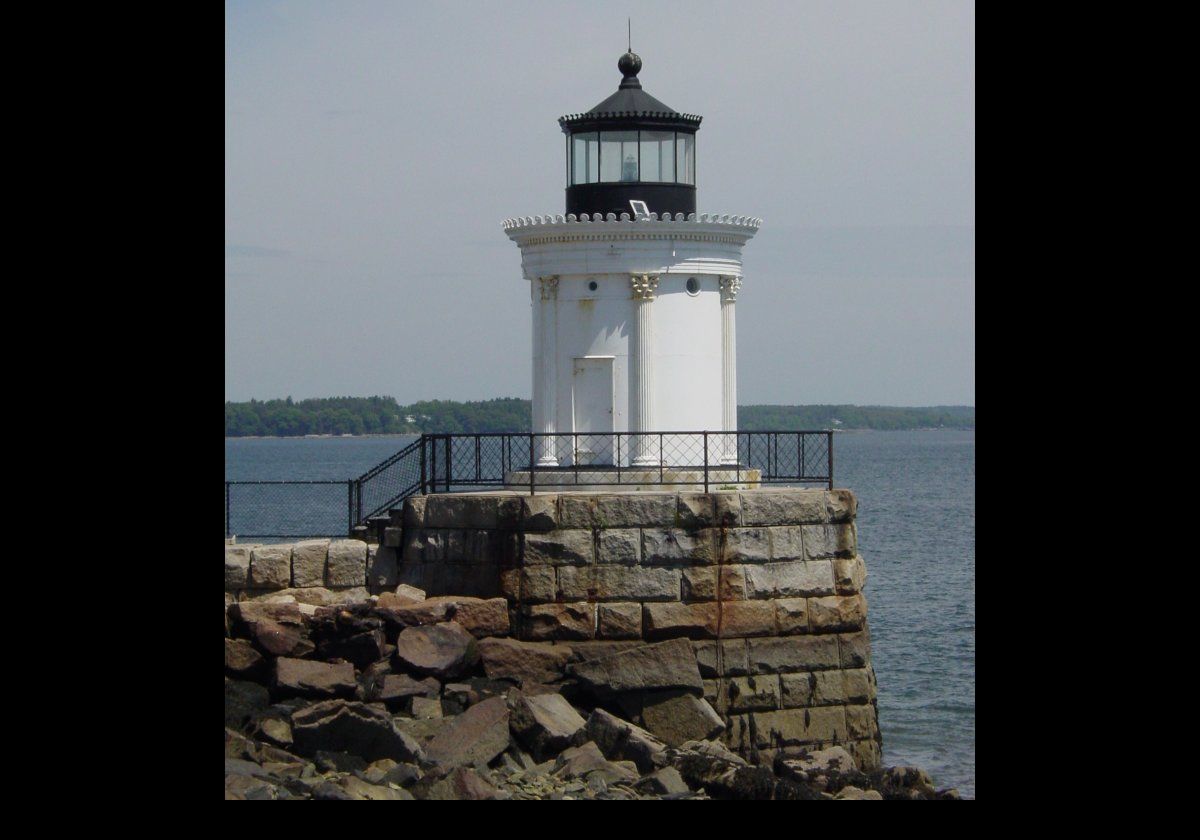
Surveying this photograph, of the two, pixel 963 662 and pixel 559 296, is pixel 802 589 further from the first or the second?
pixel 963 662

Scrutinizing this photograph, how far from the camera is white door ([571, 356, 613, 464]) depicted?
716 inches

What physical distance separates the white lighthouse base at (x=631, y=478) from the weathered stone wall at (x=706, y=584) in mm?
941

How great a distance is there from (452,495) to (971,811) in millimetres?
7490

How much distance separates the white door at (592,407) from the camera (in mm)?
18188

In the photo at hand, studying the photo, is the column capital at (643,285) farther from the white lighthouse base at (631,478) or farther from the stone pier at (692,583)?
the stone pier at (692,583)

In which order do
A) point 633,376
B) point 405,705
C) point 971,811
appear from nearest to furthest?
point 971,811 → point 405,705 → point 633,376

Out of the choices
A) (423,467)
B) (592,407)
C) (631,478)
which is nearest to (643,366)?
(592,407)

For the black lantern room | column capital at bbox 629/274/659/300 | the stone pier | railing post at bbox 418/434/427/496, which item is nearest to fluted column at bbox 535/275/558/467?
column capital at bbox 629/274/659/300

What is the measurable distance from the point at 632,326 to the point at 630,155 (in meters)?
1.94

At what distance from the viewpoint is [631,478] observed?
17.8 meters

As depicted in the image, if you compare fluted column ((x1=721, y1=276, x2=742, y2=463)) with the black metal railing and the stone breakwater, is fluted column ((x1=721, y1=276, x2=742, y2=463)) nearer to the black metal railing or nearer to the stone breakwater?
the black metal railing
